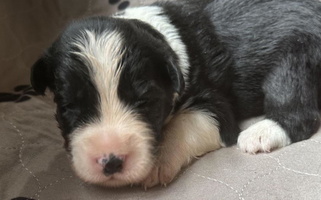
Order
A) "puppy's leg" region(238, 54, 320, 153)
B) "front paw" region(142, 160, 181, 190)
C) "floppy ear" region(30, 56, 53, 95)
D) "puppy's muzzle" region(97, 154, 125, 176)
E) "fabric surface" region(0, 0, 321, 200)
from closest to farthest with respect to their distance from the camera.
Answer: "puppy's muzzle" region(97, 154, 125, 176)
"fabric surface" region(0, 0, 321, 200)
"front paw" region(142, 160, 181, 190)
"floppy ear" region(30, 56, 53, 95)
"puppy's leg" region(238, 54, 320, 153)

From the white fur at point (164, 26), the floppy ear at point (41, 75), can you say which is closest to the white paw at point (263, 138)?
the white fur at point (164, 26)

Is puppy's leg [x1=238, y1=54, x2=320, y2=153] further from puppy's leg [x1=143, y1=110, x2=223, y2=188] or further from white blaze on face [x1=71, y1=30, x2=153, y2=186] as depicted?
white blaze on face [x1=71, y1=30, x2=153, y2=186]

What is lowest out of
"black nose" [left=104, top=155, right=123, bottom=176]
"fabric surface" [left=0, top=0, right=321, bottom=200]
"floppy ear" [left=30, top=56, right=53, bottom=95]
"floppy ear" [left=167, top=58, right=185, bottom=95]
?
"fabric surface" [left=0, top=0, right=321, bottom=200]

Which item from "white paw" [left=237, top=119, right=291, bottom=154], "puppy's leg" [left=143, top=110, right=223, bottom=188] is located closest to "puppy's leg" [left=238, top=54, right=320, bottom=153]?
"white paw" [left=237, top=119, right=291, bottom=154]

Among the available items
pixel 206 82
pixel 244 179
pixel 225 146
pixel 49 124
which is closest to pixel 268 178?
pixel 244 179

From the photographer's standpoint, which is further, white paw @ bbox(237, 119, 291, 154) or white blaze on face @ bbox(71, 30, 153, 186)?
white paw @ bbox(237, 119, 291, 154)

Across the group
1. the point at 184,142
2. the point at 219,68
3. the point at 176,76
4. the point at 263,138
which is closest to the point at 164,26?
the point at 219,68

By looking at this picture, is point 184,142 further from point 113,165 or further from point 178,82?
point 113,165

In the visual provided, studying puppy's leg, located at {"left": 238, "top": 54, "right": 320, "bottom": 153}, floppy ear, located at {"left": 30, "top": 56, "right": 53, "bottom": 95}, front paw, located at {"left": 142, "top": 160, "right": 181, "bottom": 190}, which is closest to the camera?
front paw, located at {"left": 142, "top": 160, "right": 181, "bottom": 190}
